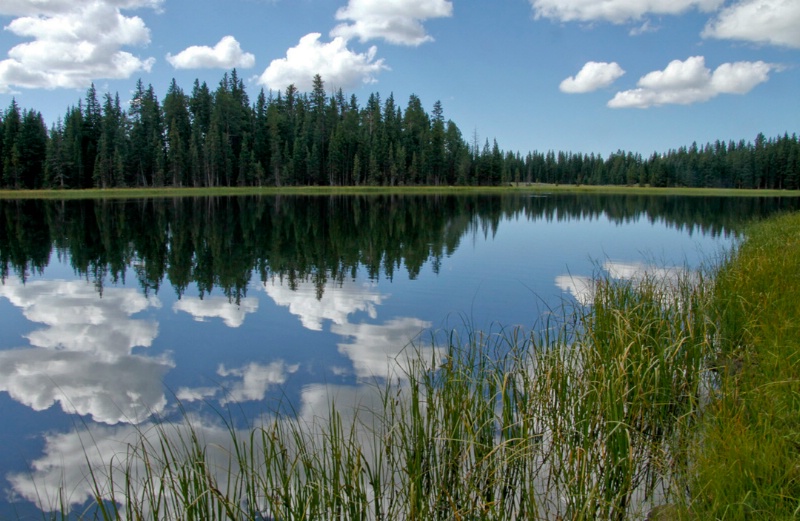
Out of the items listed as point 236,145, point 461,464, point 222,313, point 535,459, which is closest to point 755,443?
point 535,459

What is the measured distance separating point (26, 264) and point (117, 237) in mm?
7666

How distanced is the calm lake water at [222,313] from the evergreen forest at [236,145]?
57073 millimetres

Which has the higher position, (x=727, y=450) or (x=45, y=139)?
(x=45, y=139)

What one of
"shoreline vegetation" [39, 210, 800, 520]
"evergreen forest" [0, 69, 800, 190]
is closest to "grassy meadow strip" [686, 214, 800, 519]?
"shoreline vegetation" [39, 210, 800, 520]

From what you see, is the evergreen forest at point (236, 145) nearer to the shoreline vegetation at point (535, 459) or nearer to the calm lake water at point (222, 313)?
the calm lake water at point (222, 313)

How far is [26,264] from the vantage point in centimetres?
1925

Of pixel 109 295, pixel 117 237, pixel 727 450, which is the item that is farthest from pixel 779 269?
pixel 117 237

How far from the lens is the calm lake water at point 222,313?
6965mm

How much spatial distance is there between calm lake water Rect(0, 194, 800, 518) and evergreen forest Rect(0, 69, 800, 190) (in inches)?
2247

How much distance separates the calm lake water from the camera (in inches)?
274

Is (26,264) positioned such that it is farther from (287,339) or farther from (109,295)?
(287,339)

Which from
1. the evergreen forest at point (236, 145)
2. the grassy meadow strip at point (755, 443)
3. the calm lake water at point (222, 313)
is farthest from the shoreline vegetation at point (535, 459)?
the evergreen forest at point (236, 145)

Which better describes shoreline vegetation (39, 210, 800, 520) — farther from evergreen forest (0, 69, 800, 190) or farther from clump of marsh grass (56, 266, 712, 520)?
evergreen forest (0, 69, 800, 190)

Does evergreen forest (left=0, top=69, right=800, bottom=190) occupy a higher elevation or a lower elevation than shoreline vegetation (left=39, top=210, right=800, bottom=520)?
higher
